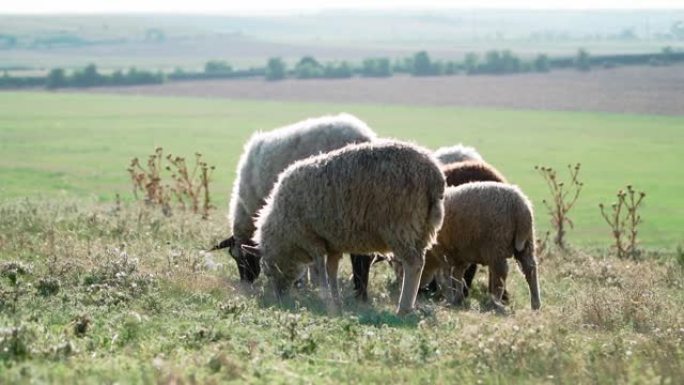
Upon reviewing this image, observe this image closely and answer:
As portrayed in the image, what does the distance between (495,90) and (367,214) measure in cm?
7465

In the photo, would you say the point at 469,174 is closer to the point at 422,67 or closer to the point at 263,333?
the point at 263,333

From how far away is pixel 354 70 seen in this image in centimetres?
10650

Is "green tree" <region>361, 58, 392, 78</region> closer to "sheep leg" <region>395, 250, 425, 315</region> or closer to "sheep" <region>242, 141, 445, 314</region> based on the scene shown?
"sheep" <region>242, 141, 445, 314</region>

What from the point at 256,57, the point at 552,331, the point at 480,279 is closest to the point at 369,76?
the point at 256,57

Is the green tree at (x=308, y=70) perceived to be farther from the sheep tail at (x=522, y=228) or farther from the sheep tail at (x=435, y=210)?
the sheep tail at (x=435, y=210)

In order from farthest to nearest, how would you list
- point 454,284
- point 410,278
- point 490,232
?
1. point 454,284
2. point 490,232
3. point 410,278

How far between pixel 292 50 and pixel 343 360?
6586 inches

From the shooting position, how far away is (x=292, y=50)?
174m

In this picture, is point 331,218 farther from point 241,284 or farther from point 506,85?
point 506,85

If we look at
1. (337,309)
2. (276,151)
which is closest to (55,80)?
(276,151)

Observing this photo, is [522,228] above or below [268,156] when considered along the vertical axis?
below

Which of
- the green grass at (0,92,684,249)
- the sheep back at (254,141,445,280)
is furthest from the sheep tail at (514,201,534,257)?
the green grass at (0,92,684,249)

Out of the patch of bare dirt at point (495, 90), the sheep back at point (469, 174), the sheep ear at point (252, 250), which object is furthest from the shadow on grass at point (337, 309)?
the patch of bare dirt at point (495, 90)

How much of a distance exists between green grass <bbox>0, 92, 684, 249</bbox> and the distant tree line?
9.12 metres
